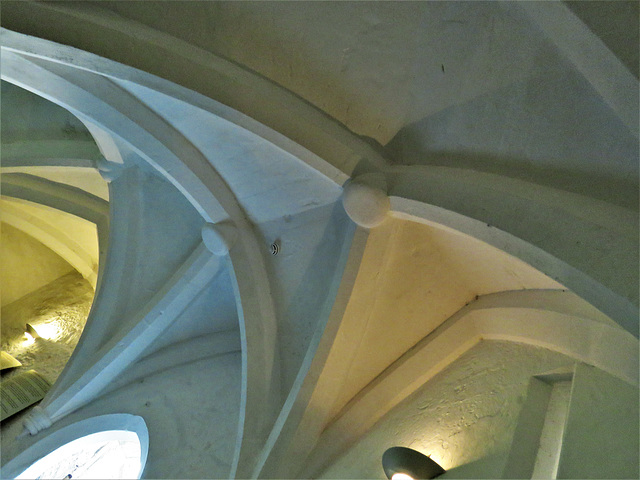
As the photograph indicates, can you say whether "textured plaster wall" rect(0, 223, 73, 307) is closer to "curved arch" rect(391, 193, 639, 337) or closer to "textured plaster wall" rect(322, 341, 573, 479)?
"textured plaster wall" rect(322, 341, 573, 479)

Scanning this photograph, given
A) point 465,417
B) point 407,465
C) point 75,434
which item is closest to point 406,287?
point 465,417

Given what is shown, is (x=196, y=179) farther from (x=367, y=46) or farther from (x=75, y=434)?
(x=75, y=434)

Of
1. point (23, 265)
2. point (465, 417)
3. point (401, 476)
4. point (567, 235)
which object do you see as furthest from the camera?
point (23, 265)

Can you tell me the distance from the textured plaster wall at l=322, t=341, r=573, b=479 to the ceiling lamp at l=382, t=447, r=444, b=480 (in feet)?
0.77

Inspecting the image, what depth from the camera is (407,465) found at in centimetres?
356

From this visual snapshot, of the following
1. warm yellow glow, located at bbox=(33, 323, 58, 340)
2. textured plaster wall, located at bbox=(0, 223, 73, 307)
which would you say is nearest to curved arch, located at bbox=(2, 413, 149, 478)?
warm yellow glow, located at bbox=(33, 323, 58, 340)

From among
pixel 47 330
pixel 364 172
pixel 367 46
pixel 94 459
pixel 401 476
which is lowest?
pixel 94 459

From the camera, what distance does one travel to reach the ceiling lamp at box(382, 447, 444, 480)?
11.6 feet

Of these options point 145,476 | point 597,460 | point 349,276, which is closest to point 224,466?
point 145,476

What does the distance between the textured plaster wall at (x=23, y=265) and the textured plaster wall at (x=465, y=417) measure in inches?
254

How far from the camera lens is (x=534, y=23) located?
10.4 ft

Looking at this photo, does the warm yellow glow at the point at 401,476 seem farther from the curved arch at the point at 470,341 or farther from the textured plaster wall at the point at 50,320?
the textured plaster wall at the point at 50,320

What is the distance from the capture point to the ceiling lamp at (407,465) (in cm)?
354

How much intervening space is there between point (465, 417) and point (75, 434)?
4.61 m
